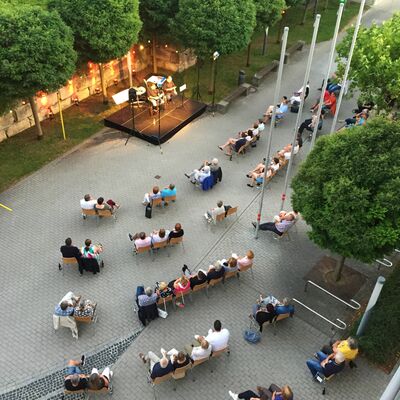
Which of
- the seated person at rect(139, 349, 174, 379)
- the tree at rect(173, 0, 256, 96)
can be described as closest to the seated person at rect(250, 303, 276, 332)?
the seated person at rect(139, 349, 174, 379)

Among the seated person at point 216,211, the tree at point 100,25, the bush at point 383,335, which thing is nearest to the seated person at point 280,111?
the tree at point 100,25

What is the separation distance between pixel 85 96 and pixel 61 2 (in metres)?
5.85

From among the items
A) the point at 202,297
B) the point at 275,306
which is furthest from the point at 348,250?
the point at 202,297

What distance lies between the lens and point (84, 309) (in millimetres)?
12758

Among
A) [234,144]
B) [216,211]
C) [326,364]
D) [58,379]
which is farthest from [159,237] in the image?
[234,144]

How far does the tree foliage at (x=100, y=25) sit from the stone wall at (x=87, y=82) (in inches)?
79.5

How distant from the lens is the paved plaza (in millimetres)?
12016

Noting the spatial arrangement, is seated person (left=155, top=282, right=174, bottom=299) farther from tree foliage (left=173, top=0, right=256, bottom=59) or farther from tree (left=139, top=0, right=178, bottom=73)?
tree (left=139, top=0, right=178, bottom=73)

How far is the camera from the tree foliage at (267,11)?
2389cm

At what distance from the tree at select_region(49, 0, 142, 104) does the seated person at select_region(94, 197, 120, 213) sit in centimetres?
728

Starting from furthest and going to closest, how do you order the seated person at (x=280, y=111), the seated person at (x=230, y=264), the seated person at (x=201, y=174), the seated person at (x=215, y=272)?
1. the seated person at (x=280, y=111)
2. the seated person at (x=201, y=174)
3. the seated person at (x=230, y=264)
4. the seated person at (x=215, y=272)

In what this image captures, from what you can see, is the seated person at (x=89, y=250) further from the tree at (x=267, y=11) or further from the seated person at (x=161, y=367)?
the tree at (x=267, y=11)

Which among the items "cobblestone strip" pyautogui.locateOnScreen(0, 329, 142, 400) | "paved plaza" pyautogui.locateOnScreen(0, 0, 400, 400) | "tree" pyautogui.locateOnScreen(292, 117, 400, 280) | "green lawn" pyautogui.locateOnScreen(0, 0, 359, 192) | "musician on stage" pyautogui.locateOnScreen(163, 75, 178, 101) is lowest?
"cobblestone strip" pyautogui.locateOnScreen(0, 329, 142, 400)

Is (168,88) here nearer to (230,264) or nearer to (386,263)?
(230,264)
